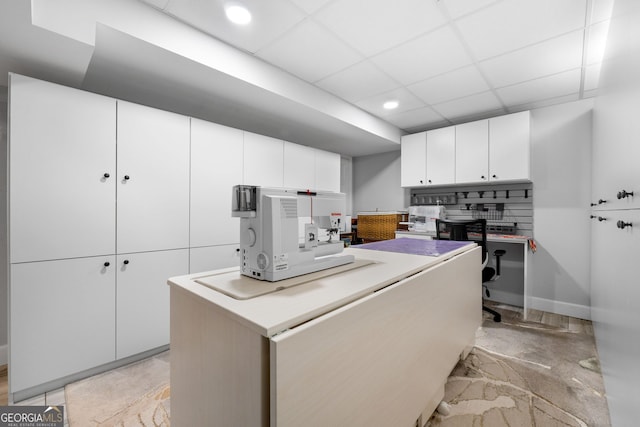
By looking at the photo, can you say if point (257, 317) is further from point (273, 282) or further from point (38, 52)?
point (38, 52)

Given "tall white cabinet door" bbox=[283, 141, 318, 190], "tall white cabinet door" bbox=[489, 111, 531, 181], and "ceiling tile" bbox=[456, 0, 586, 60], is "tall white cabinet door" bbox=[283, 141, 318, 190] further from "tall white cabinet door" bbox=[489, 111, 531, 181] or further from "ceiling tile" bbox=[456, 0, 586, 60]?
"tall white cabinet door" bbox=[489, 111, 531, 181]

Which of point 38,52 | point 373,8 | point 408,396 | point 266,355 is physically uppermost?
point 373,8

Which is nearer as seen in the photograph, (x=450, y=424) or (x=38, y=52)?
(x=450, y=424)

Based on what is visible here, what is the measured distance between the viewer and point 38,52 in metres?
1.66

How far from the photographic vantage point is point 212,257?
2.64 metres

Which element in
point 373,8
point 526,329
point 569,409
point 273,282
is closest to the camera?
point 273,282

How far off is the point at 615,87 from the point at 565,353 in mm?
2078

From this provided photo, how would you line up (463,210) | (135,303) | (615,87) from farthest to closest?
(463,210)
(135,303)
(615,87)

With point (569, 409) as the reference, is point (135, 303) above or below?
above

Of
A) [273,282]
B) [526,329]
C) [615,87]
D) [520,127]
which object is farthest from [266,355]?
[520,127]

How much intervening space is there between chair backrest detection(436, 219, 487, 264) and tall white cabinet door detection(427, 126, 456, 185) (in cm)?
81

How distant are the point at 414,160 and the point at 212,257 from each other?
3094mm

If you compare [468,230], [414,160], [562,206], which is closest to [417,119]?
[414,160]


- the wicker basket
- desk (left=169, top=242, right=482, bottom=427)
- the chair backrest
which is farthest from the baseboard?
desk (left=169, top=242, right=482, bottom=427)
